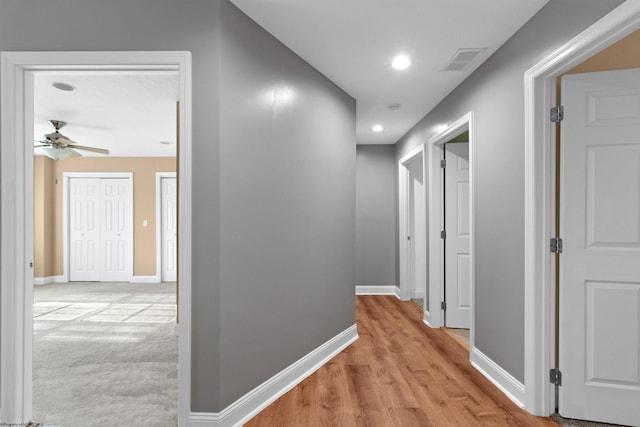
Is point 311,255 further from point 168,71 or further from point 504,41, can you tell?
point 504,41

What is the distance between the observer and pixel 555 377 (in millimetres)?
2070

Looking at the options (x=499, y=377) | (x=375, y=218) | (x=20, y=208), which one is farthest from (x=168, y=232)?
(x=499, y=377)

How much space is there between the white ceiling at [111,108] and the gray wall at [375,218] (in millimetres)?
3017

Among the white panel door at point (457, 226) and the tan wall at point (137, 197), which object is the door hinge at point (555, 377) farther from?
the tan wall at point (137, 197)

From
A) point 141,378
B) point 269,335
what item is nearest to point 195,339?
point 269,335

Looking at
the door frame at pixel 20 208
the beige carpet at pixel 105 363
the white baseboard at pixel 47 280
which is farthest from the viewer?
the white baseboard at pixel 47 280

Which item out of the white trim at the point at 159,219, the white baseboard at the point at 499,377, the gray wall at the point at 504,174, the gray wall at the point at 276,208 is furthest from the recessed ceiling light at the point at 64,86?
the white baseboard at the point at 499,377

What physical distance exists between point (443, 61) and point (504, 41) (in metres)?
0.45

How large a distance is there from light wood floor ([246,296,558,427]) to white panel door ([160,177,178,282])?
4932mm

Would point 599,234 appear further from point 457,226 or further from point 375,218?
point 375,218

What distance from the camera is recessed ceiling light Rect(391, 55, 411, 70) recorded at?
104 inches

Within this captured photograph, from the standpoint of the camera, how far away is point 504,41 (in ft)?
7.90

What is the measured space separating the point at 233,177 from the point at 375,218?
3.82 m

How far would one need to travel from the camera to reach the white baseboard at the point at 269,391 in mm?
1880
